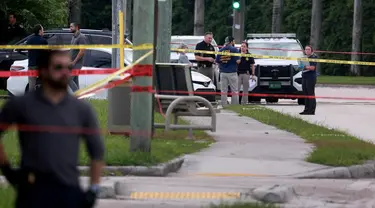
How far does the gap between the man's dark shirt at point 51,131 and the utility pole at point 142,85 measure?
659 centimetres

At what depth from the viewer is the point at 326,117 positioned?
905 inches

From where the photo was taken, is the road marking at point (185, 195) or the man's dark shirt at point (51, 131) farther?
the road marking at point (185, 195)

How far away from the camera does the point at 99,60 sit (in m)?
23.9

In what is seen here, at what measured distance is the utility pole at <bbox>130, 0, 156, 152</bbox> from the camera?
1259 centimetres

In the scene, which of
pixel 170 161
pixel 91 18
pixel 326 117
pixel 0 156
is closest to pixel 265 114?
pixel 326 117

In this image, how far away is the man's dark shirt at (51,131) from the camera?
5797 millimetres

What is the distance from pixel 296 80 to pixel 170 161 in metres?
16.6

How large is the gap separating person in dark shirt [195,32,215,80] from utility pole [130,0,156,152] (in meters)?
12.7

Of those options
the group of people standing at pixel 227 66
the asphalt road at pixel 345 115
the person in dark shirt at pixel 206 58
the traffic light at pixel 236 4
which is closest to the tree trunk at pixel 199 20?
the traffic light at pixel 236 4

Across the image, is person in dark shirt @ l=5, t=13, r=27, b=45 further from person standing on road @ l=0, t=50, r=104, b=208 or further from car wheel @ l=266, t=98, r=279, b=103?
person standing on road @ l=0, t=50, r=104, b=208

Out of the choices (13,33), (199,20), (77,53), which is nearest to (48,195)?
(77,53)

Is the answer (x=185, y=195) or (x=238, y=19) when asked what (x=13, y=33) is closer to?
(x=185, y=195)

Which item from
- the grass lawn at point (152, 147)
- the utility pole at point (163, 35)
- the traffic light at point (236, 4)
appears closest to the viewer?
the grass lawn at point (152, 147)

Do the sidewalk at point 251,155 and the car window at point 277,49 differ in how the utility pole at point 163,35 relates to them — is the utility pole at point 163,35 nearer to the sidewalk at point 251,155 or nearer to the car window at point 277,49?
the sidewalk at point 251,155
